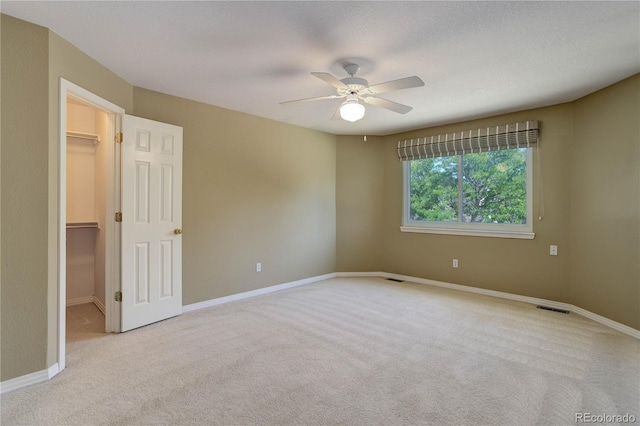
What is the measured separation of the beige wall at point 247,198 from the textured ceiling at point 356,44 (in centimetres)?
45

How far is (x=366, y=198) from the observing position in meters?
5.46

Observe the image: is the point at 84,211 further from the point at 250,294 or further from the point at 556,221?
the point at 556,221

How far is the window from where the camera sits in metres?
4.16

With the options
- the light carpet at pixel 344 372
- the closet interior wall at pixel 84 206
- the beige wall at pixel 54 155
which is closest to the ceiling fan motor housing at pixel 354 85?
the beige wall at pixel 54 155

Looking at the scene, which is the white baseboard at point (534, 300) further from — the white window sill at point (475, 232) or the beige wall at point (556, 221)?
the white window sill at point (475, 232)

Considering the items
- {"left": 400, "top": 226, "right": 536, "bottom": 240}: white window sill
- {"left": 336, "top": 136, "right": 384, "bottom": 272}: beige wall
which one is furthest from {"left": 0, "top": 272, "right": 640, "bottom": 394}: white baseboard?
{"left": 400, "top": 226, "right": 536, "bottom": 240}: white window sill

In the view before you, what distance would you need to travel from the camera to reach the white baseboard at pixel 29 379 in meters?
2.05

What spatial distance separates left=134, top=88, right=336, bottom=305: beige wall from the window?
1.36 metres

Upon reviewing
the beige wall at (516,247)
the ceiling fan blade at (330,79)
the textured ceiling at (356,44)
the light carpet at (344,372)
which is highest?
the textured ceiling at (356,44)

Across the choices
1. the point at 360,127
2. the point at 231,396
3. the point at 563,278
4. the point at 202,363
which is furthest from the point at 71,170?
the point at 563,278

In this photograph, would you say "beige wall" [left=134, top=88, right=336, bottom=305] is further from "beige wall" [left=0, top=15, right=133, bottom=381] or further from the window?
the window

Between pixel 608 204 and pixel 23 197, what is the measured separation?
505 centimetres

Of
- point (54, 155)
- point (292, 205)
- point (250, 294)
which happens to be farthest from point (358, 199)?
point (54, 155)

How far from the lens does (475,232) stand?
177 inches
